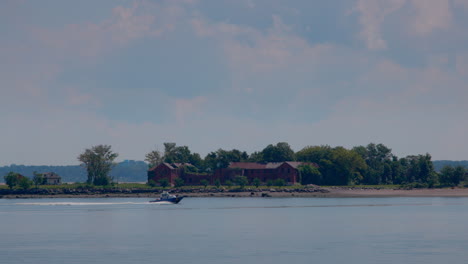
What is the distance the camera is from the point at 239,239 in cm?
6531

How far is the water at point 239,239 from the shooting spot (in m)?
52.7

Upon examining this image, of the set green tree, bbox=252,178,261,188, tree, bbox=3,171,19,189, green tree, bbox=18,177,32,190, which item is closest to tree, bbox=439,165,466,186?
green tree, bbox=252,178,261,188

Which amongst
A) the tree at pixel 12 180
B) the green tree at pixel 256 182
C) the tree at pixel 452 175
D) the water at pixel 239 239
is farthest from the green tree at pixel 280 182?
the water at pixel 239 239

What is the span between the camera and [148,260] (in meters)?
51.6

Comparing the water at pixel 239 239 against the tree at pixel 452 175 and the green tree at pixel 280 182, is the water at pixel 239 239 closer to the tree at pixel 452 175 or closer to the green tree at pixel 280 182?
the green tree at pixel 280 182

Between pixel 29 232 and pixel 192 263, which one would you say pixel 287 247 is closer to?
pixel 192 263

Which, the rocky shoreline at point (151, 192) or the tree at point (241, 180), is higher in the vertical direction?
the tree at point (241, 180)

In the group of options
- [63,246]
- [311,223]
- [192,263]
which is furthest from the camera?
[311,223]

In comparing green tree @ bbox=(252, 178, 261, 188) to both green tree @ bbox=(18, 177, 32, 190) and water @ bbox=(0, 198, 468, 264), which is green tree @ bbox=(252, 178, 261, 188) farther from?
water @ bbox=(0, 198, 468, 264)

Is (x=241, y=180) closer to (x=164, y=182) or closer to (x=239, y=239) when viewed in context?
(x=164, y=182)

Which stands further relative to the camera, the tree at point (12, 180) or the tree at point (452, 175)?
the tree at point (452, 175)

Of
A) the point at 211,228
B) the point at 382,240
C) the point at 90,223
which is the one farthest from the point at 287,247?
the point at 90,223

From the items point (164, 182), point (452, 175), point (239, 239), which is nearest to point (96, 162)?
point (164, 182)

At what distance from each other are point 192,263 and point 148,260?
3383mm
